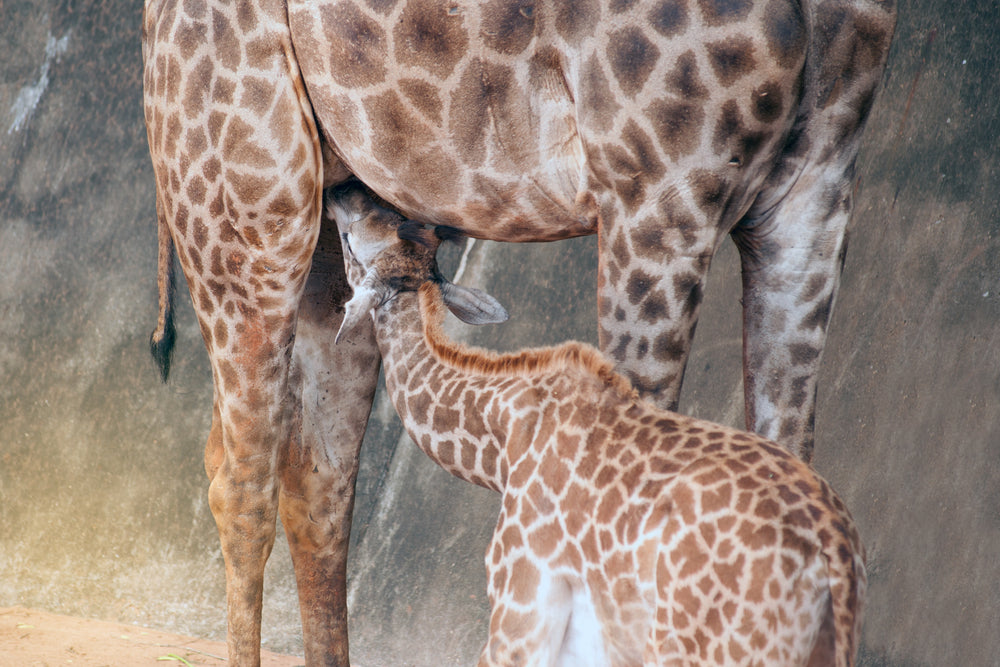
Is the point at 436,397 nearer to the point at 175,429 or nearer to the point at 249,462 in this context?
the point at 249,462

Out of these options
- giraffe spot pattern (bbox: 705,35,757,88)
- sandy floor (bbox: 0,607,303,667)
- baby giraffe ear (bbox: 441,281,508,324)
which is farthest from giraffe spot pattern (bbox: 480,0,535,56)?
sandy floor (bbox: 0,607,303,667)

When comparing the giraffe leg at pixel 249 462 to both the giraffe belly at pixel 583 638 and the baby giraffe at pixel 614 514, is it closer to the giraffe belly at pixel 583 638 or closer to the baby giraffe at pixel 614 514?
the baby giraffe at pixel 614 514

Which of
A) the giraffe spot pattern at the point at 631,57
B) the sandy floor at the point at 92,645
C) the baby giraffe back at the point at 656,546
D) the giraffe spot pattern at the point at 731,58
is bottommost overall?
the sandy floor at the point at 92,645

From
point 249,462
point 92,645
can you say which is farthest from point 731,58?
point 92,645

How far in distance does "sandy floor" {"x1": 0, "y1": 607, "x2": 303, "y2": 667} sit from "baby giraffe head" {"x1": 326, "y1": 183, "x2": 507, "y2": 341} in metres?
1.88

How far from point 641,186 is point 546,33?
0.40 metres

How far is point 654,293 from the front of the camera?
6.59 ft

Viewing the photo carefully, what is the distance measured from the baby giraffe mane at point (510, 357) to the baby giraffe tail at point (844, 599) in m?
0.53

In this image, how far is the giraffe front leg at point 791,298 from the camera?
6.98 ft

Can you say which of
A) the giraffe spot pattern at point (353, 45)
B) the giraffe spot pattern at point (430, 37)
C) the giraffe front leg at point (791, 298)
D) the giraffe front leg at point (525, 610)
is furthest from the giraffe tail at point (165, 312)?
the giraffe front leg at point (791, 298)

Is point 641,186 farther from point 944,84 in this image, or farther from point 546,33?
point 944,84

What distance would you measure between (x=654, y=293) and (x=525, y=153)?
1.50 ft

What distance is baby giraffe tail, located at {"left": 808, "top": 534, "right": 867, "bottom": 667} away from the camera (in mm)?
1595

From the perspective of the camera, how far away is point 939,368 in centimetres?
346
